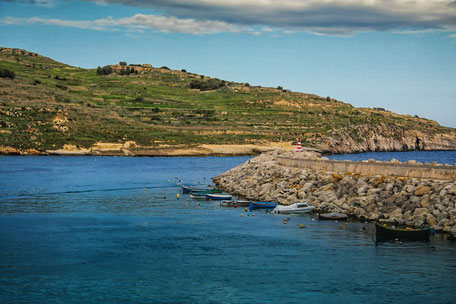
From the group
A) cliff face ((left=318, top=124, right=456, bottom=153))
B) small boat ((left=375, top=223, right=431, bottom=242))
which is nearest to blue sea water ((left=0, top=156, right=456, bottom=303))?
small boat ((left=375, top=223, right=431, bottom=242))

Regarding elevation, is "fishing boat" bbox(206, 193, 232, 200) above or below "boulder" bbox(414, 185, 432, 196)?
below

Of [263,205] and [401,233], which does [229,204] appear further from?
[401,233]

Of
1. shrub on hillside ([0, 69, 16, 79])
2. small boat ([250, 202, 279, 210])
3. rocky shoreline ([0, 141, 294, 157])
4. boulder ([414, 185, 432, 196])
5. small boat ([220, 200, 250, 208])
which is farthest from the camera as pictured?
shrub on hillside ([0, 69, 16, 79])

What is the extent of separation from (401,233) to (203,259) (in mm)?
11680

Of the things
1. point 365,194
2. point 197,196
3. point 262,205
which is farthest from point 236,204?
point 365,194

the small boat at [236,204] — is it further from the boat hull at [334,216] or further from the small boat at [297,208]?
the boat hull at [334,216]

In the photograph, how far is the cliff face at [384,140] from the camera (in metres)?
144

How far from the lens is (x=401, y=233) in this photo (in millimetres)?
31906

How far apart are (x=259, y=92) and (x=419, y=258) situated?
6763 inches

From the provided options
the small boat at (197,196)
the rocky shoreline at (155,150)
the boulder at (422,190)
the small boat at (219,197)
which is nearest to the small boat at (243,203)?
the small boat at (219,197)

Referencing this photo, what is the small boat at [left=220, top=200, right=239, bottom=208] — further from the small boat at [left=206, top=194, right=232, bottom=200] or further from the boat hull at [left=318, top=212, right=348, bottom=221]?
the boat hull at [left=318, top=212, right=348, bottom=221]

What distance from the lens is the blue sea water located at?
23.7 metres

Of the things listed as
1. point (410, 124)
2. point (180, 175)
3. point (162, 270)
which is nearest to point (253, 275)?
point (162, 270)

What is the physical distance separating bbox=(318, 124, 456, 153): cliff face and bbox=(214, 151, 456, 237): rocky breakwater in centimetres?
8552
